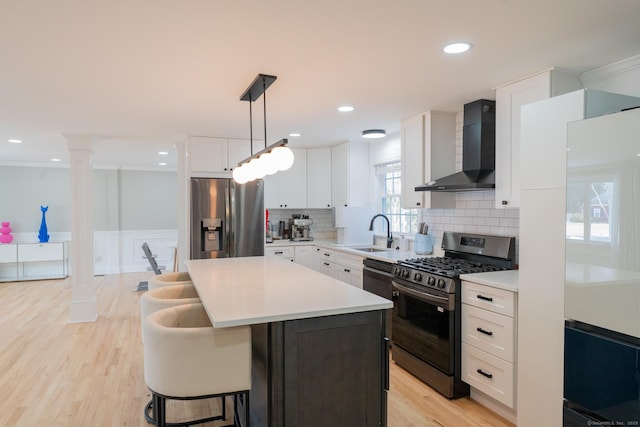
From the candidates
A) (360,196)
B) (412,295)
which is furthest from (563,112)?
(360,196)

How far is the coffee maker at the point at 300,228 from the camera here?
5734 mm

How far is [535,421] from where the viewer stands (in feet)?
7.37

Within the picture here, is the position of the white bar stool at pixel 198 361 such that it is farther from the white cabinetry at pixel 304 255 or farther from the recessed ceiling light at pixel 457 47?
the white cabinetry at pixel 304 255

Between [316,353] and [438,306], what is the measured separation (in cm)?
140

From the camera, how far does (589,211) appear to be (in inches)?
74.5

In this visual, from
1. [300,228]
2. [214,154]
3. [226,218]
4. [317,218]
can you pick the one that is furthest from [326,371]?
[317,218]

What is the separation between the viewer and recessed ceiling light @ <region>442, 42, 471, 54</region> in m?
2.13

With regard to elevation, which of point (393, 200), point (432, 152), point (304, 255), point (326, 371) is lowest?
point (326, 371)

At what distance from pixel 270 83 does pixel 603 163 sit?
2.04m

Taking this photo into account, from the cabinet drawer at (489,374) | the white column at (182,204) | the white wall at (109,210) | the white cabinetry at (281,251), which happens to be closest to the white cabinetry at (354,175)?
the white cabinetry at (281,251)

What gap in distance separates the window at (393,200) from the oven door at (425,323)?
1366 millimetres

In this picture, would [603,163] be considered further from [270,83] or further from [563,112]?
[270,83]

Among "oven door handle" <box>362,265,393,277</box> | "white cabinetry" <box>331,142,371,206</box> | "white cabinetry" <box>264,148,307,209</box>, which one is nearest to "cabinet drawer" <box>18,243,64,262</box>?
"white cabinetry" <box>264,148,307,209</box>

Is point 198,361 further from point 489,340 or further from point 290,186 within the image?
point 290,186
